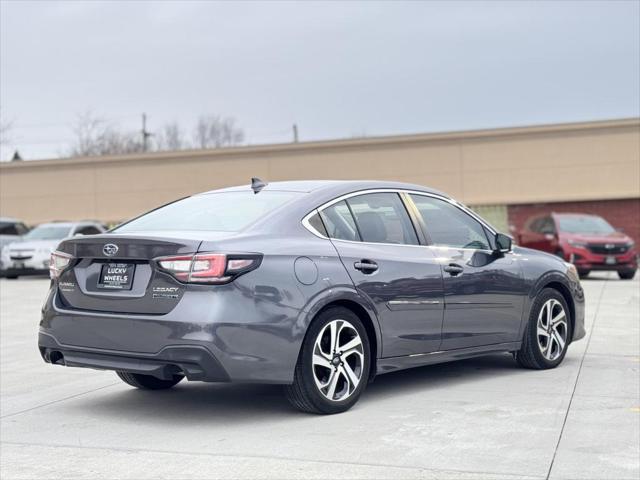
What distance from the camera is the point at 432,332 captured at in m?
7.45

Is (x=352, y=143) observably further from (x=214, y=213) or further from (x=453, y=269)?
(x=214, y=213)

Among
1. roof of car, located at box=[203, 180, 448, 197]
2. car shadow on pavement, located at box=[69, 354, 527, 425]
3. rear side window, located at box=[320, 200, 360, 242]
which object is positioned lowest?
car shadow on pavement, located at box=[69, 354, 527, 425]

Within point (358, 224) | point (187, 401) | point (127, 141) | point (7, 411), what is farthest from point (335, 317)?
point (127, 141)

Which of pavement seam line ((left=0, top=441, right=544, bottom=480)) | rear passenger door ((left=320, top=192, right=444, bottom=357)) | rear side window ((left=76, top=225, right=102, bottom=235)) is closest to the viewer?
pavement seam line ((left=0, top=441, right=544, bottom=480))

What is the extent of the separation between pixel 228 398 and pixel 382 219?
1.74 meters

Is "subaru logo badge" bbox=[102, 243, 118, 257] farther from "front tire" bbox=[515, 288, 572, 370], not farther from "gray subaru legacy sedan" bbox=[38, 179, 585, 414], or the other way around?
"front tire" bbox=[515, 288, 572, 370]

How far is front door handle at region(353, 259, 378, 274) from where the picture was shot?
6.91 m

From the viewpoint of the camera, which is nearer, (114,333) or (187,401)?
(114,333)

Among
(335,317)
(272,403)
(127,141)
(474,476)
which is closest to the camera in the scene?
(474,476)

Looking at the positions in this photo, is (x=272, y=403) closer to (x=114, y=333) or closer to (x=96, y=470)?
(x=114, y=333)

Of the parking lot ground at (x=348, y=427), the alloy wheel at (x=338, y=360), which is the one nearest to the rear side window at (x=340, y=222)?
the alloy wheel at (x=338, y=360)

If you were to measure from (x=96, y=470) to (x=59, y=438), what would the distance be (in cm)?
88

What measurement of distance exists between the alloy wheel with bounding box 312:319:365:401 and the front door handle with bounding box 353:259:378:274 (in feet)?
1.36

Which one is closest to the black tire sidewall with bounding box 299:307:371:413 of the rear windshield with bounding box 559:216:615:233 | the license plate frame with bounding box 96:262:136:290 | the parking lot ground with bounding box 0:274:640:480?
the parking lot ground with bounding box 0:274:640:480
